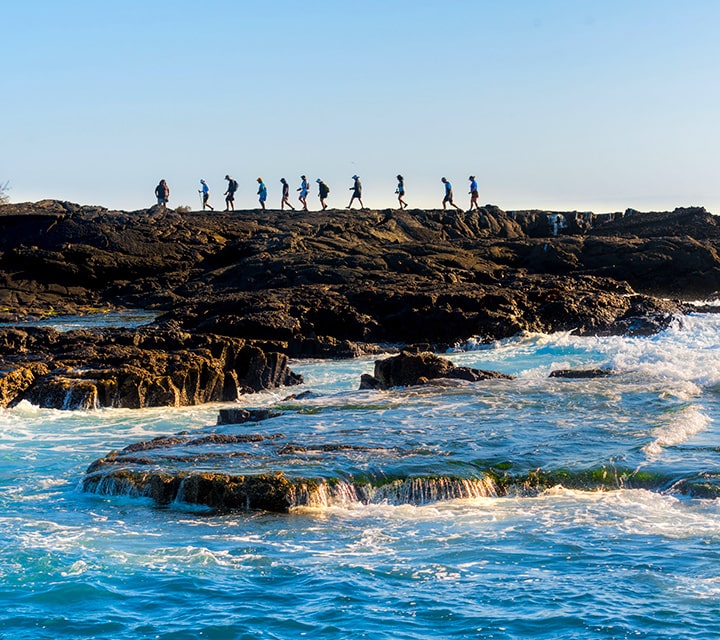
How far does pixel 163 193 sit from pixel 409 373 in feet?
Answer: 107

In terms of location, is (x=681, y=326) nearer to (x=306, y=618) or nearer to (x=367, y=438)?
(x=367, y=438)

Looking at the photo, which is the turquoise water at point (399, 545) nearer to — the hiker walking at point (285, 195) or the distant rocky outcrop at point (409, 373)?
the distant rocky outcrop at point (409, 373)

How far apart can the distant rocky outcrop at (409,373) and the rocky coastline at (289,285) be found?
2.85 metres

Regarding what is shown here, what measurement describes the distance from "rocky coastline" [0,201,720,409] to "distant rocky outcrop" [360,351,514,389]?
2.85m

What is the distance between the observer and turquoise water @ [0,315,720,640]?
8.10m

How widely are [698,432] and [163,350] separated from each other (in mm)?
11381

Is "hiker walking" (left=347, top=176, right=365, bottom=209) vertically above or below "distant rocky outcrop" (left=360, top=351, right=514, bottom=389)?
above

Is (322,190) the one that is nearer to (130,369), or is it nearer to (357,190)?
(357,190)

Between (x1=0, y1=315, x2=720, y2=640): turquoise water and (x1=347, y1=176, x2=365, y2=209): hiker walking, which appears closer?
(x1=0, y1=315, x2=720, y2=640): turquoise water

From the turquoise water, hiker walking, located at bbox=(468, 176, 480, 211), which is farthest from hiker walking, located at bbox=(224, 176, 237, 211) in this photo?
the turquoise water

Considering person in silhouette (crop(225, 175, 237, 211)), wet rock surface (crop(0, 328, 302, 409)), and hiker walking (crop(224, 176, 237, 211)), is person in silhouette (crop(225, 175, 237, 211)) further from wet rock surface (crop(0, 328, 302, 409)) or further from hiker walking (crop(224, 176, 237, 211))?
wet rock surface (crop(0, 328, 302, 409))

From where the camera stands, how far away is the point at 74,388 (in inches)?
719

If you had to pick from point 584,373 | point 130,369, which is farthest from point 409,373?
point 130,369

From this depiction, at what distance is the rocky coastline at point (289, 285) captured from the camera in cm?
2034
